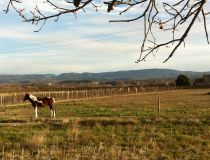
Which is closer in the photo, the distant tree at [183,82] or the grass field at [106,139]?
the grass field at [106,139]

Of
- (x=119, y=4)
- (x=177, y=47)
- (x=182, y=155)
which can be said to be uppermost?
(x=119, y=4)

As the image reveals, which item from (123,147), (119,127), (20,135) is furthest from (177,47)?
(119,127)

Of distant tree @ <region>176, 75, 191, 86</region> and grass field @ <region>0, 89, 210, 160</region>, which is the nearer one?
grass field @ <region>0, 89, 210, 160</region>

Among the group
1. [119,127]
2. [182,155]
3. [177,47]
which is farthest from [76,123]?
[177,47]

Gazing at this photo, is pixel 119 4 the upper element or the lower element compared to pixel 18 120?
upper

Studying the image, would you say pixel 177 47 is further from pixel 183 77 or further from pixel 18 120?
pixel 183 77

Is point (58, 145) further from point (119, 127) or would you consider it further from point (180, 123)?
point (180, 123)

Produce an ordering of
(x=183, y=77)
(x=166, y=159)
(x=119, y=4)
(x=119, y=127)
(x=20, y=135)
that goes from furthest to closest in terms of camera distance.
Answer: (x=183, y=77) → (x=119, y=127) → (x=20, y=135) → (x=166, y=159) → (x=119, y=4)

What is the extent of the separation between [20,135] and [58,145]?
318 cm

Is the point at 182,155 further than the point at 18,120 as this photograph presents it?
No

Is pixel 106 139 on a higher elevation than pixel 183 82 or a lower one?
higher

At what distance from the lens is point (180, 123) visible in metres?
21.4

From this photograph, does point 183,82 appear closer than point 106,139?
No

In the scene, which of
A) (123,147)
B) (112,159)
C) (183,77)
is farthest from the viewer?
(183,77)
